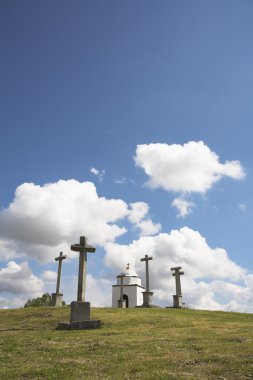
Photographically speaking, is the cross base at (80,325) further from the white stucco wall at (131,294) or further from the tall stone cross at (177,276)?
the white stucco wall at (131,294)

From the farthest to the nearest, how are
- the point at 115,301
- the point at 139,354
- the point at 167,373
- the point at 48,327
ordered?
the point at 115,301 → the point at 48,327 → the point at 139,354 → the point at 167,373

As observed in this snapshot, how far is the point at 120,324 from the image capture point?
18.5 metres

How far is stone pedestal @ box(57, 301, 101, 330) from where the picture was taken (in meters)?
17.2

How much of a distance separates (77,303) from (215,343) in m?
8.85

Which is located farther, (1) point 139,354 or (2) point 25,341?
(2) point 25,341

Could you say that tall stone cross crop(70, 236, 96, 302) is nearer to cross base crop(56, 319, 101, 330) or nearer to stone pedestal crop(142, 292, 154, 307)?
cross base crop(56, 319, 101, 330)

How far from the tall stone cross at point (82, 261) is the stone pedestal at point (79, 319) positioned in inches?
21.3

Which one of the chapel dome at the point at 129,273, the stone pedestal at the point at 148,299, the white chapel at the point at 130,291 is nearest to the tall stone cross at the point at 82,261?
the stone pedestal at the point at 148,299

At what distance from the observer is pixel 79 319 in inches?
720

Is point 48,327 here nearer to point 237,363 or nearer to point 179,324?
point 179,324

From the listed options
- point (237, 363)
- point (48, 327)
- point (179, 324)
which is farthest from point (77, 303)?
point (237, 363)

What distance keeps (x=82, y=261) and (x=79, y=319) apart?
3.17 m

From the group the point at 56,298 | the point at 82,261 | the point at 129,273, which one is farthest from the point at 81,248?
the point at 129,273

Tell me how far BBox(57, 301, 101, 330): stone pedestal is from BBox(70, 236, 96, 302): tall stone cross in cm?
54
